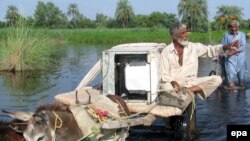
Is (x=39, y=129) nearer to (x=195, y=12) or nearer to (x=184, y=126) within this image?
(x=184, y=126)

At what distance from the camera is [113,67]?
7.14 m

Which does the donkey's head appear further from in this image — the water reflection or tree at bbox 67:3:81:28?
tree at bbox 67:3:81:28

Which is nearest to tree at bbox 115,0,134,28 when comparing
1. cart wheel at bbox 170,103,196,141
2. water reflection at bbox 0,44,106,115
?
water reflection at bbox 0,44,106,115

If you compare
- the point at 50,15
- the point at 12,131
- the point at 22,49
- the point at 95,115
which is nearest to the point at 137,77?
the point at 95,115

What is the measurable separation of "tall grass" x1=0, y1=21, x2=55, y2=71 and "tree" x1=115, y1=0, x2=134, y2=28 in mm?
95947

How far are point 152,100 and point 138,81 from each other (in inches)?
15.0

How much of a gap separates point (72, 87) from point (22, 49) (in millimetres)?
5379

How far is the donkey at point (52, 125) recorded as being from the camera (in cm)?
431

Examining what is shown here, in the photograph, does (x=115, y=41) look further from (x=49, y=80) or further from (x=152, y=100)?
(x=152, y=100)


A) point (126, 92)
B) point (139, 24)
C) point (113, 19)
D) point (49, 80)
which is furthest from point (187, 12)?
point (126, 92)

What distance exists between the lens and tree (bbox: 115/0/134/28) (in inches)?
4557

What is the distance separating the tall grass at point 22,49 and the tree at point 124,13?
9595 cm

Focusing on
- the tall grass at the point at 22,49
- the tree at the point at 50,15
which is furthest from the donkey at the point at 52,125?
the tree at the point at 50,15

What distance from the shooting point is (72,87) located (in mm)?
15242
